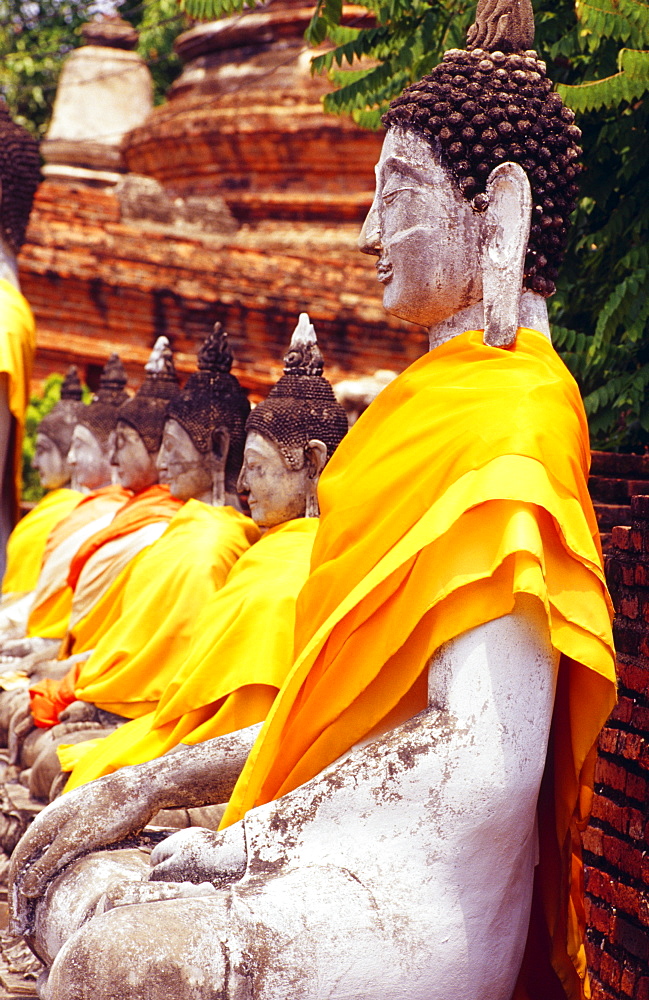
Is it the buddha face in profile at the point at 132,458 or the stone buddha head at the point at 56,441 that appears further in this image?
the stone buddha head at the point at 56,441

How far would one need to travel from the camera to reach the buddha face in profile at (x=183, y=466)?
5.20m

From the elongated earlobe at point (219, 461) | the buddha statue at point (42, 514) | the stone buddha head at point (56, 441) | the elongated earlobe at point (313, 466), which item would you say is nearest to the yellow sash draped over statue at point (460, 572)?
the elongated earlobe at point (313, 466)

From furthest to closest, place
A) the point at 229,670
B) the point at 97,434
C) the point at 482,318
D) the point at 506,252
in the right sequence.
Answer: the point at 97,434, the point at 229,670, the point at 482,318, the point at 506,252

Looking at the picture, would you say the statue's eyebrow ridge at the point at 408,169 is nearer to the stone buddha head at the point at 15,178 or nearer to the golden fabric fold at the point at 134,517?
the golden fabric fold at the point at 134,517

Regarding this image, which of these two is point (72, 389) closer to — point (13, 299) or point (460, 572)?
point (13, 299)

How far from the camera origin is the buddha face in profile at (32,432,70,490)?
8500 mm

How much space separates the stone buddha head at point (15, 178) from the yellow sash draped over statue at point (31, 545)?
68.4 inches

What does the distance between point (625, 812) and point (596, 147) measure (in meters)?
2.92

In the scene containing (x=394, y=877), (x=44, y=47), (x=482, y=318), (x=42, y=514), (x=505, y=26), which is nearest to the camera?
(x=394, y=877)

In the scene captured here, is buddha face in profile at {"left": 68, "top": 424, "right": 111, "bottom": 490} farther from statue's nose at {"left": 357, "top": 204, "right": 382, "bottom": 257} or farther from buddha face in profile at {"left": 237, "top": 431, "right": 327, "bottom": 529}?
statue's nose at {"left": 357, "top": 204, "right": 382, "bottom": 257}

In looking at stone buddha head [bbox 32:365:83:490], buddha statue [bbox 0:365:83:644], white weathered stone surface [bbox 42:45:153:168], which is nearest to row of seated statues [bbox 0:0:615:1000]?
buddha statue [bbox 0:365:83:644]

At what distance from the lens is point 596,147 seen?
17.0 ft

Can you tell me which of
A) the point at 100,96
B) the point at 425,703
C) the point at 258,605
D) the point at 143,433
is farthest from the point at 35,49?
the point at 425,703

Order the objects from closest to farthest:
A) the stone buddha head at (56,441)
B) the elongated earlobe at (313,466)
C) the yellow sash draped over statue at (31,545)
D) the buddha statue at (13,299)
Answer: the elongated earlobe at (313,466) → the buddha statue at (13,299) → the yellow sash draped over statue at (31,545) → the stone buddha head at (56,441)
